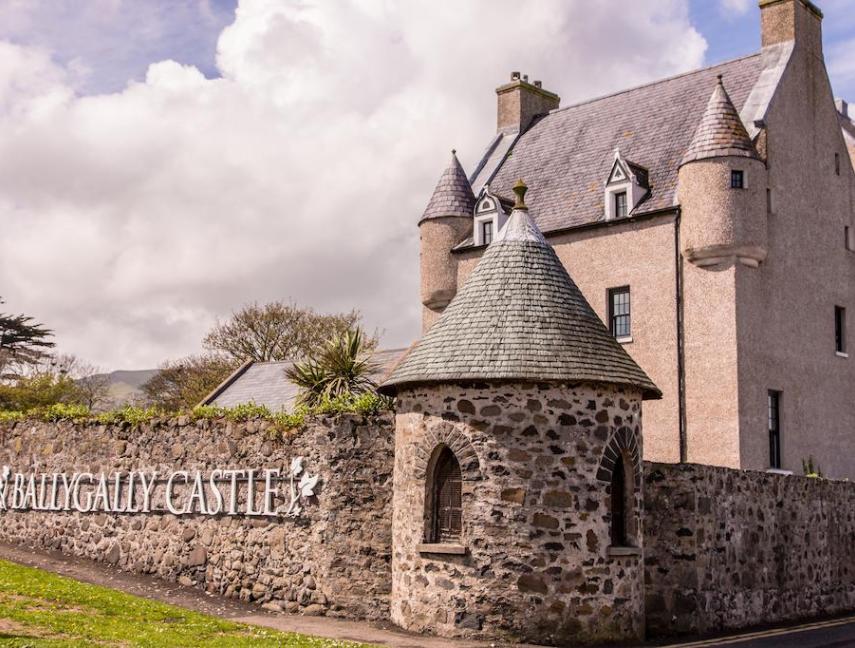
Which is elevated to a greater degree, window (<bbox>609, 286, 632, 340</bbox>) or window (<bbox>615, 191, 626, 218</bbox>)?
window (<bbox>615, 191, 626, 218</bbox>)

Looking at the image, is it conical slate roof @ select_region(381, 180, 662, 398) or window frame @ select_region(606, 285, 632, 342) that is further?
window frame @ select_region(606, 285, 632, 342)

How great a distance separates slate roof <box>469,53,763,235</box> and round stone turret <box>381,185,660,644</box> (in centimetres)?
1308

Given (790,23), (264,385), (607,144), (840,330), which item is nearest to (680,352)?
(840,330)

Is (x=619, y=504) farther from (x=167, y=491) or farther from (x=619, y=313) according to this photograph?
(x=619, y=313)

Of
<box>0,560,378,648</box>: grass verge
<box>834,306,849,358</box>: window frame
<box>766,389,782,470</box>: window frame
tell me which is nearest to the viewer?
<box>0,560,378,648</box>: grass verge

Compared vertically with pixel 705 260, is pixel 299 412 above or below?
below

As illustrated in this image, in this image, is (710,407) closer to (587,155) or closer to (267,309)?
(587,155)

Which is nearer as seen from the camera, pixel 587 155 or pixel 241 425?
pixel 241 425

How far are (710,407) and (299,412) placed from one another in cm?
1243

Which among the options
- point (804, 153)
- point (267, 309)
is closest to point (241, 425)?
point (804, 153)

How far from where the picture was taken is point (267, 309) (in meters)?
59.7

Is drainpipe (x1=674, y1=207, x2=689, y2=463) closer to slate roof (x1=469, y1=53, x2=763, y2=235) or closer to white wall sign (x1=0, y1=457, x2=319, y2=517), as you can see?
slate roof (x1=469, y1=53, x2=763, y2=235)

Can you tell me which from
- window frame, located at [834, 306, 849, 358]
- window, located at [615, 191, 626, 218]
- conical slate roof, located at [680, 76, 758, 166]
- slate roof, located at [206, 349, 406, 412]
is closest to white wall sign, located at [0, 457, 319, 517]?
slate roof, located at [206, 349, 406, 412]

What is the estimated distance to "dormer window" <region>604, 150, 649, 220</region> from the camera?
30297 millimetres
